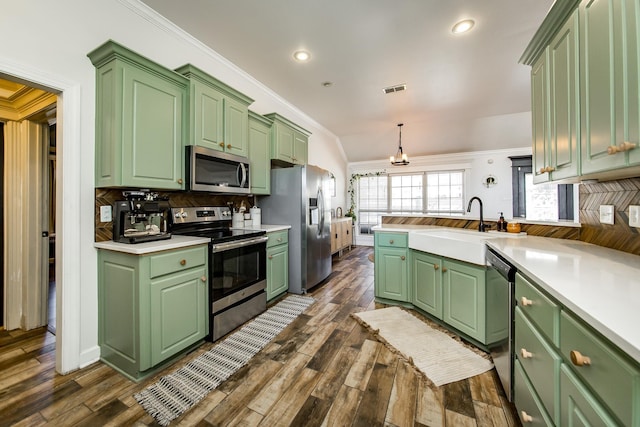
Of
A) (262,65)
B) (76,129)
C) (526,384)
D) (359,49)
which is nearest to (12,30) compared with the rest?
(76,129)

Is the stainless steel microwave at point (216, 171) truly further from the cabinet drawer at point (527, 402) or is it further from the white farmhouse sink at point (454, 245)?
the cabinet drawer at point (527, 402)

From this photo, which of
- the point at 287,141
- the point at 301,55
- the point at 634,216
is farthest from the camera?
the point at 287,141

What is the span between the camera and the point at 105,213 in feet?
6.30

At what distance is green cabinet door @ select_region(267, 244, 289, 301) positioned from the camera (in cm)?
294

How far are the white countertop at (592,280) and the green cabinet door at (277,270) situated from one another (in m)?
2.17

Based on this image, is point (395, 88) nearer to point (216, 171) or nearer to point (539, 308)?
point (216, 171)

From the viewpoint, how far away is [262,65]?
307 cm

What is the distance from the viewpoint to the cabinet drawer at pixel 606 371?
0.58m

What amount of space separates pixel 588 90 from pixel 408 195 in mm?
5783

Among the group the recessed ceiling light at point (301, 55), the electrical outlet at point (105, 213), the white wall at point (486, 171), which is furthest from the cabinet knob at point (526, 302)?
the white wall at point (486, 171)

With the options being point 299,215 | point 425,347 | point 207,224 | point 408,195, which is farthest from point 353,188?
point 425,347

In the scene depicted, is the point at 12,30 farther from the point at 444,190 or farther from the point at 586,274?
the point at 444,190

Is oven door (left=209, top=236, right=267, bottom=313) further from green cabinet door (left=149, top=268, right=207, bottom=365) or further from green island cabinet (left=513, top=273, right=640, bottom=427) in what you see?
green island cabinet (left=513, top=273, right=640, bottom=427)

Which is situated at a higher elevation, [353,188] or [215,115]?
[215,115]
